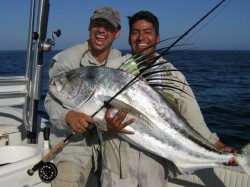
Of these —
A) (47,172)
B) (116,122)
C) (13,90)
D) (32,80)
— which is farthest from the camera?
(13,90)

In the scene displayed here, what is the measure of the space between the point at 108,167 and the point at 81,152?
39 cm

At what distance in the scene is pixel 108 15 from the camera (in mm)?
3365

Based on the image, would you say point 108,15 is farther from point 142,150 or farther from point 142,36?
point 142,150

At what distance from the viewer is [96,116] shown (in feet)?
9.46

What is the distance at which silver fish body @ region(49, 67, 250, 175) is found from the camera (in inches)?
114

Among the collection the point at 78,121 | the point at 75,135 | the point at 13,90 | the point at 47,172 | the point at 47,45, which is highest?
the point at 47,45

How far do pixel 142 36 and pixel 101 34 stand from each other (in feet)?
1.40

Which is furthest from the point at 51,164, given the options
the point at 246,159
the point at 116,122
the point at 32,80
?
the point at 246,159

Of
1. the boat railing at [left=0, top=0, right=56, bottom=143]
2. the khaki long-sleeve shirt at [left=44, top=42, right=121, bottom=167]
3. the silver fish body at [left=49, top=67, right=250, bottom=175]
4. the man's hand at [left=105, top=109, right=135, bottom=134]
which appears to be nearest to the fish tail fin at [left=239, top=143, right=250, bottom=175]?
the silver fish body at [left=49, top=67, right=250, bottom=175]

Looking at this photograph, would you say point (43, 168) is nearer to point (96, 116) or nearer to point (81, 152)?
point (81, 152)

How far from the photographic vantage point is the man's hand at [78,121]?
2.84 meters

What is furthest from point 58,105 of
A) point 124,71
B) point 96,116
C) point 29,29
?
point 29,29

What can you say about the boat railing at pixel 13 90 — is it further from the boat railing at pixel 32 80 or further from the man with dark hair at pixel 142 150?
the man with dark hair at pixel 142 150

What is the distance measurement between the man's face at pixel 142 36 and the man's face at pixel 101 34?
0.26m
